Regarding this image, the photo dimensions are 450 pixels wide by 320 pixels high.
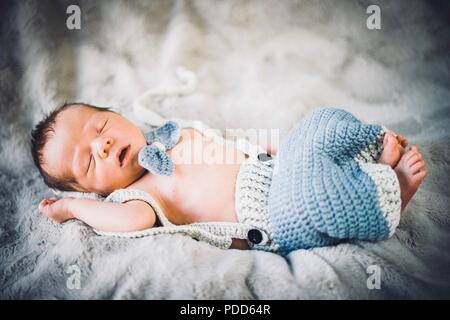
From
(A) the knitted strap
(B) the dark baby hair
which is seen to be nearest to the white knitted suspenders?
(A) the knitted strap

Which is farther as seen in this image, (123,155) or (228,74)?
(228,74)

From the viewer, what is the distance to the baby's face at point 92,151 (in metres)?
0.92

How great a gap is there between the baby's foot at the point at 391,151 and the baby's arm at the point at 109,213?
50 centimetres

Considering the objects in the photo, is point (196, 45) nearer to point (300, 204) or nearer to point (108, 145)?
point (108, 145)

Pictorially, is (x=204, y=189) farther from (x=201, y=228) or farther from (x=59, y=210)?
(x=59, y=210)

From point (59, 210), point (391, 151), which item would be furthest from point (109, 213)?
point (391, 151)

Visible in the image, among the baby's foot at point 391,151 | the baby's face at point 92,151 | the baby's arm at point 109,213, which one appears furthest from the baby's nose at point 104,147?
the baby's foot at point 391,151

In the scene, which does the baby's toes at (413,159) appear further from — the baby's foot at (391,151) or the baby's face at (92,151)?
the baby's face at (92,151)

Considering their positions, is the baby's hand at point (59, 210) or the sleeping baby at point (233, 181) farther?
the baby's hand at point (59, 210)

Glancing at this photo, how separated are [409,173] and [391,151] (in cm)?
6

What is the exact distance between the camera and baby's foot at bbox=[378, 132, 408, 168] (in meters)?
0.84

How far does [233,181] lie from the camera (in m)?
0.94

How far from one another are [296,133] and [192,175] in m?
Result: 0.26

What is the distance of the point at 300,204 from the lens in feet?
2.60
